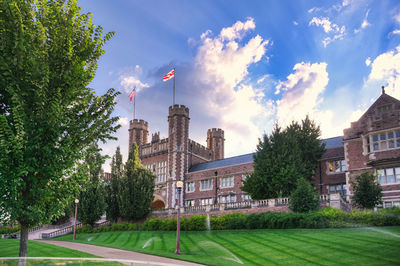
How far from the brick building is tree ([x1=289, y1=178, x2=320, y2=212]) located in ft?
19.7

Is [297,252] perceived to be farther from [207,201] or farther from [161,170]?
[161,170]

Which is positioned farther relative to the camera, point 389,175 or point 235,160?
point 235,160

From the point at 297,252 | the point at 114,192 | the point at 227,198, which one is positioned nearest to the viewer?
the point at 297,252

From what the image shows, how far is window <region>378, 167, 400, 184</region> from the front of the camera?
30.5 meters

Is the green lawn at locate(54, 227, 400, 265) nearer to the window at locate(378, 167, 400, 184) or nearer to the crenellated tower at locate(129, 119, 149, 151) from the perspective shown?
the window at locate(378, 167, 400, 184)

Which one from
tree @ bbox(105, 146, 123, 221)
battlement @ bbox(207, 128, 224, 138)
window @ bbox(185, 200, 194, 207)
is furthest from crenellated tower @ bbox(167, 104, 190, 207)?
battlement @ bbox(207, 128, 224, 138)

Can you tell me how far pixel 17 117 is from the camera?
11.0 meters

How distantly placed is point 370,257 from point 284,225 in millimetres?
10983

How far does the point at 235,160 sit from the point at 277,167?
1716 centimetres

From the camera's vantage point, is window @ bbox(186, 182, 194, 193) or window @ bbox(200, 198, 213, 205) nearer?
window @ bbox(200, 198, 213, 205)

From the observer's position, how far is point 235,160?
165 ft

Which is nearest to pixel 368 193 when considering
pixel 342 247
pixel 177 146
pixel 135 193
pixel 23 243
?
pixel 342 247

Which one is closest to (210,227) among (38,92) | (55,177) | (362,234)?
(362,234)

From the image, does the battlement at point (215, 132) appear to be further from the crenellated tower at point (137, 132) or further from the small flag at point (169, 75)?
the small flag at point (169, 75)
